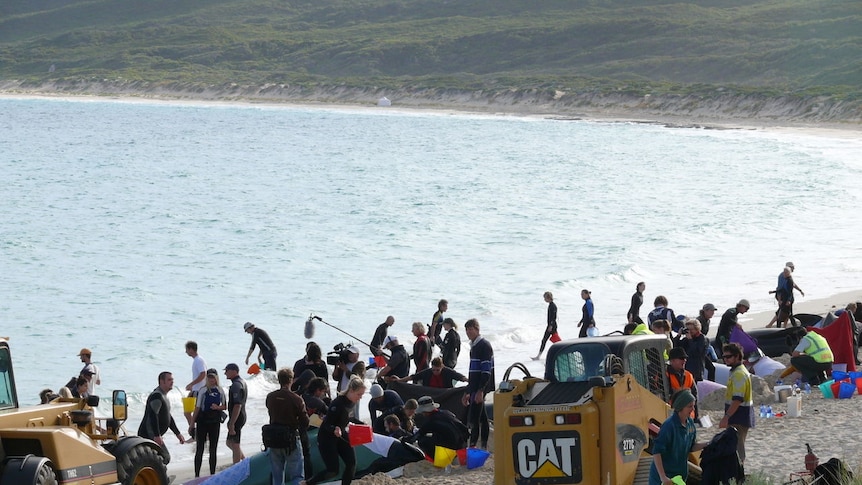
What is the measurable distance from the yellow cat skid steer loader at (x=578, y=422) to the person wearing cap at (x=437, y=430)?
3150mm

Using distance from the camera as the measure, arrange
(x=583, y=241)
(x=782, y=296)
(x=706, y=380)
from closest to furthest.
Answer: (x=706, y=380) < (x=782, y=296) < (x=583, y=241)

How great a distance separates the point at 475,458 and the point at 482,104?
109 meters

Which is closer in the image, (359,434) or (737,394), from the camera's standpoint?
(737,394)

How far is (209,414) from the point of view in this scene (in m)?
13.8

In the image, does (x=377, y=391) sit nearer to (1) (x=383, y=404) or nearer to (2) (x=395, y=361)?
(1) (x=383, y=404)

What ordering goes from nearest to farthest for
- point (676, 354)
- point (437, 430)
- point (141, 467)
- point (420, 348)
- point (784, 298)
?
point (141, 467), point (676, 354), point (437, 430), point (420, 348), point (784, 298)

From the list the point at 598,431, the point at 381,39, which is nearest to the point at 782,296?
the point at 598,431

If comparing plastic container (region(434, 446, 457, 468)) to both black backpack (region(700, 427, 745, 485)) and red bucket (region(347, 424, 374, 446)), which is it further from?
black backpack (region(700, 427, 745, 485))

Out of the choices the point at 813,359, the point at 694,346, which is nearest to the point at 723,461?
the point at 694,346

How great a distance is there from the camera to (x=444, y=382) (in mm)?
14734

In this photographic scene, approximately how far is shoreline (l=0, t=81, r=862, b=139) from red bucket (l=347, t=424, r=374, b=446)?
7007 centimetres

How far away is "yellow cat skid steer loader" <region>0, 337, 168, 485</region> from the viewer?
9.12m

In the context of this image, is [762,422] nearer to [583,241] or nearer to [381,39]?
[583,241]

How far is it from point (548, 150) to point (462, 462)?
2705 inches
